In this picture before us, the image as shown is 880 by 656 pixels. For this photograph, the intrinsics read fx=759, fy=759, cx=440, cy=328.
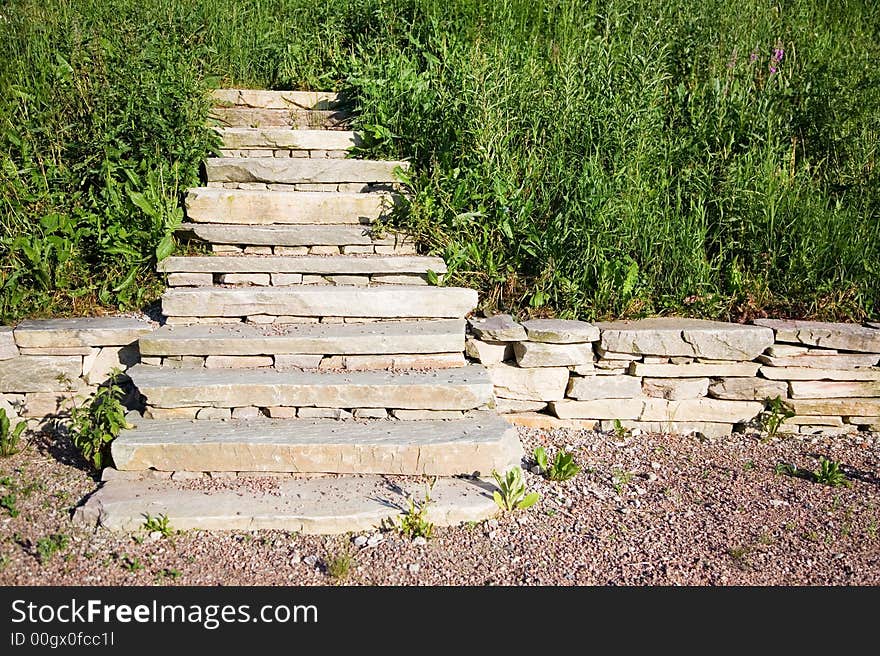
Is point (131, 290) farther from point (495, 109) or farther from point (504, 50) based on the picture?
point (504, 50)

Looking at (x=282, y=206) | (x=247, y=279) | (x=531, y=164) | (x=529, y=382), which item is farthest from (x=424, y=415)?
(x=531, y=164)

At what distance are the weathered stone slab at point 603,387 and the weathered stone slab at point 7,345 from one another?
317cm

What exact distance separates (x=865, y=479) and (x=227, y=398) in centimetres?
337

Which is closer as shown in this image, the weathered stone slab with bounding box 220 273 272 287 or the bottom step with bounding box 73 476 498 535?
the bottom step with bounding box 73 476 498 535

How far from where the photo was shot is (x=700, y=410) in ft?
14.8

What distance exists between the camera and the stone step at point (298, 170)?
512cm

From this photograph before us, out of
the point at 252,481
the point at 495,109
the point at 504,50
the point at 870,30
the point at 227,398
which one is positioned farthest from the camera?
the point at 870,30

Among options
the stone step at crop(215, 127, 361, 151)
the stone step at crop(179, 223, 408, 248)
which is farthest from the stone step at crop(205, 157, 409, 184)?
the stone step at crop(179, 223, 408, 248)

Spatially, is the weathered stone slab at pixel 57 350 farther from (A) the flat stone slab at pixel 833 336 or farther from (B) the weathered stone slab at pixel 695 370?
(A) the flat stone slab at pixel 833 336

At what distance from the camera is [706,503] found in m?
3.73

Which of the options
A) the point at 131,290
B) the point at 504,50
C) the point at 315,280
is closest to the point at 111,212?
the point at 131,290

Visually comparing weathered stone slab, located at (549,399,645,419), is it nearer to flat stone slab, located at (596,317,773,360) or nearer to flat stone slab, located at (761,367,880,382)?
flat stone slab, located at (596,317,773,360)

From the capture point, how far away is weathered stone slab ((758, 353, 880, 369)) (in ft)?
14.5

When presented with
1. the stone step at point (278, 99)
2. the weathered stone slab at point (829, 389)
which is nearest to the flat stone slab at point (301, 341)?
the weathered stone slab at point (829, 389)
